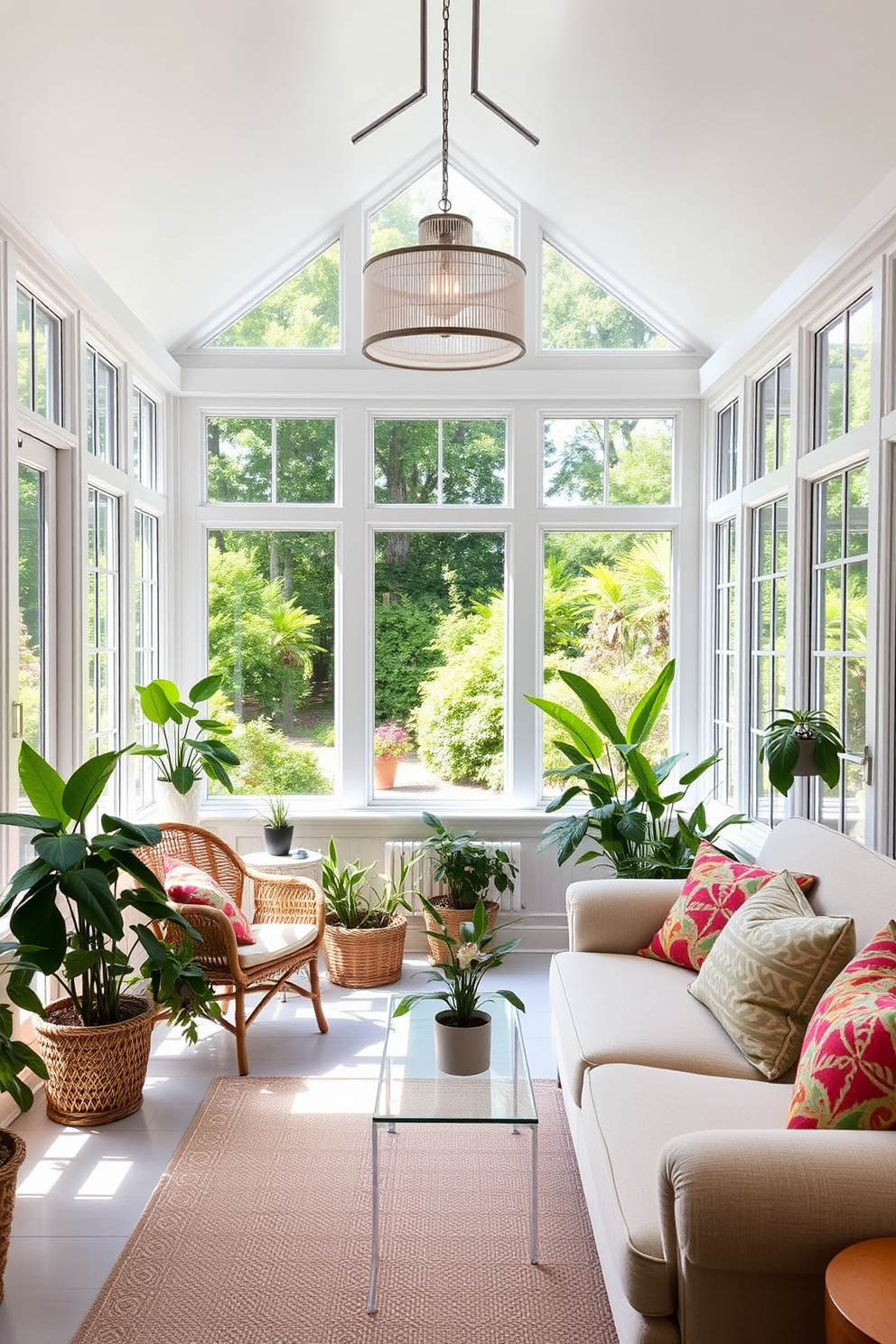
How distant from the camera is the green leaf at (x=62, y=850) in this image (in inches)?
108

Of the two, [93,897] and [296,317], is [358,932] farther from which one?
[296,317]

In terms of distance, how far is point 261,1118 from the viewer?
3.35m

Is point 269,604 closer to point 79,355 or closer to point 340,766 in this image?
point 340,766

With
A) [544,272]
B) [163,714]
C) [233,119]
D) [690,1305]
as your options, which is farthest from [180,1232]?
[544,272]

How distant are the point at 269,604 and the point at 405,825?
140 cm

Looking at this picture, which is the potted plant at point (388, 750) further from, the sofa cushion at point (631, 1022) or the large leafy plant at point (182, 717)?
the sofa cushion at point (631, 1022)

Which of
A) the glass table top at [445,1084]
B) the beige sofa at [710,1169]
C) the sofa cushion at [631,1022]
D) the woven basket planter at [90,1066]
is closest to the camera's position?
the beige sofa at [710,1169]

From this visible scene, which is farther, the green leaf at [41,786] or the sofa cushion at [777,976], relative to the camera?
the green leaf at [41,786]

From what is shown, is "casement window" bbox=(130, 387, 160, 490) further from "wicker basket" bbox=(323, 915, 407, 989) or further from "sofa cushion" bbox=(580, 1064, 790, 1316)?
"sofa cushion" bbox=(580, 1064, 790, 1316)

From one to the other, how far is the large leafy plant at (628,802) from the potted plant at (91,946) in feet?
5.74

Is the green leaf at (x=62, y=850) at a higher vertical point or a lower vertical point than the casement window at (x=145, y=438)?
lower

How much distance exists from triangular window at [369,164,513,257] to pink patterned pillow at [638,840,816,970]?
3.56 meters

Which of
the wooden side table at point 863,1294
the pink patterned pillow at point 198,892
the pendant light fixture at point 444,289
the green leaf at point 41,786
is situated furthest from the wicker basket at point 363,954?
the wooden side table at point 863,1294

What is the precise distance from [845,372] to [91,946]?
10.9 feet
